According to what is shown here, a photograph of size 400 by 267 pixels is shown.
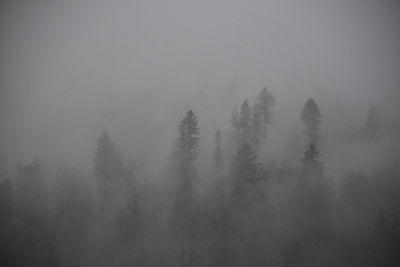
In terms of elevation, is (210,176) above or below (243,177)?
above

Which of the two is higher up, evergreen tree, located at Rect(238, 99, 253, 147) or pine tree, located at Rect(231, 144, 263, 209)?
evergreen tree, located at Rect(238, 99, 253, 147)

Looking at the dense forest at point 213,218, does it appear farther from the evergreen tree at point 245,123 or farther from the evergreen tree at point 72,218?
the evergreen tree at point 245,123

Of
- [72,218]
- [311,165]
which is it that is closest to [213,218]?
[311,165]

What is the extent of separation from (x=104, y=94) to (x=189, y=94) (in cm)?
3527

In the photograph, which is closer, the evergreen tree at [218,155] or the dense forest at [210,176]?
the dense forest at [210,176]

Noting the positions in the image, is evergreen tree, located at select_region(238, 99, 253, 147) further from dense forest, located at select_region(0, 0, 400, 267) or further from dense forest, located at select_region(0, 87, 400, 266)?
dense forest, located at select_region(0, 87, 400, 266)

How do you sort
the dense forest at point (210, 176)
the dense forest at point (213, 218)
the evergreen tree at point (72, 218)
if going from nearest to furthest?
the dense forest at point (213, 218), the dense forest at point (210, 176), the evergreen tree at point (72, 218)

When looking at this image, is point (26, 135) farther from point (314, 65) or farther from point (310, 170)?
point (314, 65)

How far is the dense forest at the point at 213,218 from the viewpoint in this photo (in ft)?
90.1

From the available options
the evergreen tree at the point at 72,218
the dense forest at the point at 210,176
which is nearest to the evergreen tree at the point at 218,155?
the dense forest at the point at 210,176

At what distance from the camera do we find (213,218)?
30.3 meters

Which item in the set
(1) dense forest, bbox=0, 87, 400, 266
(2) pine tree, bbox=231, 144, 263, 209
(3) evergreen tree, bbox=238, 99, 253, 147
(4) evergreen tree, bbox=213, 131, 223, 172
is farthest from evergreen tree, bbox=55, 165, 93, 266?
(3) evergreen tree, bbox=238, 99, 253, 147

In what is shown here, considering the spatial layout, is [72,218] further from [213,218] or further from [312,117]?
[312,117]

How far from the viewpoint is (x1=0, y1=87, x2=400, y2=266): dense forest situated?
27.5 m
